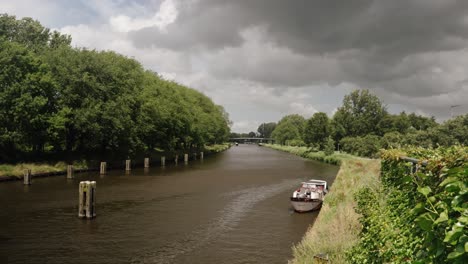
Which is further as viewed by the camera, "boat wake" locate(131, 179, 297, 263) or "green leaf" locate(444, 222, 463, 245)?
"boat wake" locate(131, 179, 297, 263)

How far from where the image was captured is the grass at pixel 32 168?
123 ft

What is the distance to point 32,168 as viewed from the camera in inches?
1613

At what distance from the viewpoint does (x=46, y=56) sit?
171ft

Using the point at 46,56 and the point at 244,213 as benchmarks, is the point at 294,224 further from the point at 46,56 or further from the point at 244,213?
the point at 46,56

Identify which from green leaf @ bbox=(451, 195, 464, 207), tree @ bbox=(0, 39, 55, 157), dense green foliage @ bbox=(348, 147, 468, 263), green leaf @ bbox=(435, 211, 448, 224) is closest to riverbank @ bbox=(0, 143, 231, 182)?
tree @ bbox=(0, 39, 55, 157)

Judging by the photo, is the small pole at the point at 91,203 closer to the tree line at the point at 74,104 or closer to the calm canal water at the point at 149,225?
the calm canal water at the point at 149,225

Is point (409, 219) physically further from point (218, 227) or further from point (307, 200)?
point (307, 200)

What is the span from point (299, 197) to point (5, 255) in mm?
20149

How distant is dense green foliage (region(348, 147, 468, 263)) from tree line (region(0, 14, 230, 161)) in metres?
42.9

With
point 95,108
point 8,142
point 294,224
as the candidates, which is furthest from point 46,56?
point 294,224

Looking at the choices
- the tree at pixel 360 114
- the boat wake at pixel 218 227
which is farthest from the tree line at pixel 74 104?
the tree at pixel 360 114

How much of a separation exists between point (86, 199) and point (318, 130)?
9379 centimetres

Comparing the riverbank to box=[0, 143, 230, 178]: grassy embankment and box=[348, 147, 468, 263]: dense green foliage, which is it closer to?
box=[0, 143, 230, 178]: grassy embankment

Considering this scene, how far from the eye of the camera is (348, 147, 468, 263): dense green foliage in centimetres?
384
